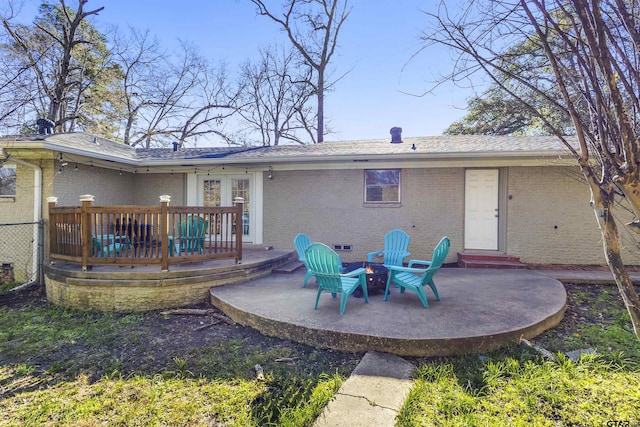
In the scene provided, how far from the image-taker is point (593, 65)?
171 centimetres

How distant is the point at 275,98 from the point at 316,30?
4344mm

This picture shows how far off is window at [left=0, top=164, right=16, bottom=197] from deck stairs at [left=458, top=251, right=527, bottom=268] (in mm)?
9585

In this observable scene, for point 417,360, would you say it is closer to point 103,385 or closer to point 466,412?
point 466,412

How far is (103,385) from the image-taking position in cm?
289

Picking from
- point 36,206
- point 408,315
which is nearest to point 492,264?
point 408,315

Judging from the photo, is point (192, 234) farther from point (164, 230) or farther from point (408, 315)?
point (408, 315)

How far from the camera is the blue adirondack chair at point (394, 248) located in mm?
5926

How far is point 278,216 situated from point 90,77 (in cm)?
1340

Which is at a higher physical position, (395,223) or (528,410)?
(395,223)

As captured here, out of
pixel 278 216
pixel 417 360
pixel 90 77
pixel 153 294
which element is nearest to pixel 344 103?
pixel 278 216

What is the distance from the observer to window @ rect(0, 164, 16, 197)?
6.49 meters

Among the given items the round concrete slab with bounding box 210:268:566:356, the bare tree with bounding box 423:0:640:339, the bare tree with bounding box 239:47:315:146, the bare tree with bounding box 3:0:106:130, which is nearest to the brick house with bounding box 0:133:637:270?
the round concrete slab with bounding box 210:268:566:356

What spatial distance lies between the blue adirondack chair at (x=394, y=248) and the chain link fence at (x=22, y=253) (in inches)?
259

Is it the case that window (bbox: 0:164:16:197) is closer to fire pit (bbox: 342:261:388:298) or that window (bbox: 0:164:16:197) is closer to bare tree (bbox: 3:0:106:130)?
fire pit (bbox: 342:261:388:298)
